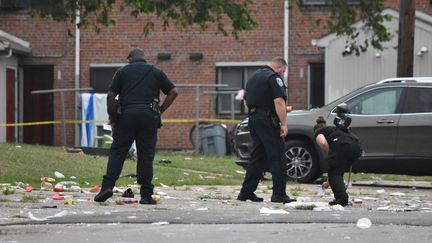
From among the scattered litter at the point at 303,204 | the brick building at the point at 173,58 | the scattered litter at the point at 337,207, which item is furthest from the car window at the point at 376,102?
the brick building at the point at 173,58

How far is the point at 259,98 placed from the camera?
13.1 metres

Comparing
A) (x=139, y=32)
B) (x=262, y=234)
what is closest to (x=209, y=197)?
(x=262, y=234)

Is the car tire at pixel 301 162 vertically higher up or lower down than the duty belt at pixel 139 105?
lower down

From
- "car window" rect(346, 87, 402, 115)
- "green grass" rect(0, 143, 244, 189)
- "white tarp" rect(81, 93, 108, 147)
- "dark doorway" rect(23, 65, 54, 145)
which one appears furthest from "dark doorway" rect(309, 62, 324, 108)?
"car window" rect(346, 87, 402, 115)

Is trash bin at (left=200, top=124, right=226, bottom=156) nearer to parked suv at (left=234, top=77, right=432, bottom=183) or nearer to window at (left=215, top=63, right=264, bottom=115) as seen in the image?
window at (left=215, top=63, right=264, bottom=115)

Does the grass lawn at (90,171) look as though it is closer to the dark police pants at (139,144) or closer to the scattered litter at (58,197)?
the scattered litter at (58,197)

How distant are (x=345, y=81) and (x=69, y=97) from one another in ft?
26.3

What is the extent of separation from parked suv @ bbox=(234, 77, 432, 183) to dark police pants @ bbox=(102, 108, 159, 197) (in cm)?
540

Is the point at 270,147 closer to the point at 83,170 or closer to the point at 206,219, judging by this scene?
the point at 206,219

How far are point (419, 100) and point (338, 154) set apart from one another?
199 inches

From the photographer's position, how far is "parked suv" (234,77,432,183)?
17.4m

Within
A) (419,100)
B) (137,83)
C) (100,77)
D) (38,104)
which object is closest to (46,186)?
→ (137,83)

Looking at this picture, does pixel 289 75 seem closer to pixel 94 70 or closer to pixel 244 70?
pixel 244 70

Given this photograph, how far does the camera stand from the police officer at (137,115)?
40.6 ft
